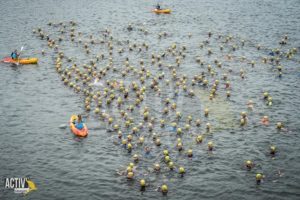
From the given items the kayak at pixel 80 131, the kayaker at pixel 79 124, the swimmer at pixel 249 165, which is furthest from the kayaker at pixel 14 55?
the swimmer at pixel 249 165

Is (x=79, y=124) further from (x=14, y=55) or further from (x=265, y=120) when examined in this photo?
(x=14, y=55)

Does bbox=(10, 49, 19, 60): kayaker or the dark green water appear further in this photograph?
bbox=(10, 49, 19, 60): kayaker

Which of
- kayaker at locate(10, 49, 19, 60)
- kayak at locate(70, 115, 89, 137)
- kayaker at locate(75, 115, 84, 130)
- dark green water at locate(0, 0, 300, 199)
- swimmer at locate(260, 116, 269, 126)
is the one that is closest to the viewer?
dark green water at locate(0, 0, 300, 199)

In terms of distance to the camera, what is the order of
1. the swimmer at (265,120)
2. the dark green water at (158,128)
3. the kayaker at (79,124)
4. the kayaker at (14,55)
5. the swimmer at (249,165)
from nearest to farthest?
the dark green water at (158,128) → the swimmer at (249,165) → the kayaker at (79,124) → the swimmer at (265,120) → the kayaker at (14,55)

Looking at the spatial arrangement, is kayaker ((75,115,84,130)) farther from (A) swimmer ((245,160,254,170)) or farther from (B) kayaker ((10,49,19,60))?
(B) kayaker ((10,49,19,60))

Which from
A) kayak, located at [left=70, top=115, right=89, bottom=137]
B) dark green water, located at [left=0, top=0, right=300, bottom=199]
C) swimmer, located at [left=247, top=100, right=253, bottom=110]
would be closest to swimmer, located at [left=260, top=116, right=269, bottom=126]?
dark green water, located at [left=0, top=0, right=300, bottom=199]

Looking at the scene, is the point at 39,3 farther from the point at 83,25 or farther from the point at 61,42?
the point at 61,42

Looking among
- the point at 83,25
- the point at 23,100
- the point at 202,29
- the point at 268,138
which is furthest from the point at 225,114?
the point at 83,25

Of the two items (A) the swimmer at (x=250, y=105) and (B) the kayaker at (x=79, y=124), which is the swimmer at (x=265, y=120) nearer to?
(A) the swimmer at (x=250, y=105)
